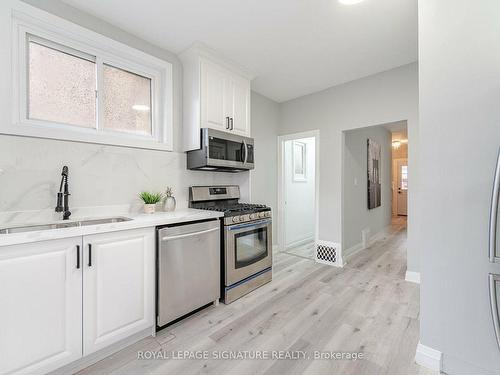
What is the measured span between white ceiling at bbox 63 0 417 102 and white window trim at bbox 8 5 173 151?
0.21 meters

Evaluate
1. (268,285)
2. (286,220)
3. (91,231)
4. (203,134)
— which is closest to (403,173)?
(286,220)

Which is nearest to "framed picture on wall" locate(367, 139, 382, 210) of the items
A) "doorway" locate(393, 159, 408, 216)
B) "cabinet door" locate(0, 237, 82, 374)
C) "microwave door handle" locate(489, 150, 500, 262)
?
"microwave door handle" locate(489, 150, 500, 262)

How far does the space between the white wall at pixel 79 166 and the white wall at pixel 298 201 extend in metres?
2.11

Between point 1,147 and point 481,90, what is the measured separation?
311cm

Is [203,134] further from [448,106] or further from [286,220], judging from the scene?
[286,220]

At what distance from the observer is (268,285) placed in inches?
106

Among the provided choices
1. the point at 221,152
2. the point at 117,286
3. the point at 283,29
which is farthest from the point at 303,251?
the point at 283,29

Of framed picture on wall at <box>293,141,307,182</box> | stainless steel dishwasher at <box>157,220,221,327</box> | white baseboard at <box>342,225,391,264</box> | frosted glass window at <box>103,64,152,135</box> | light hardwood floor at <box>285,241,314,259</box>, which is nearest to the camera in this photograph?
stainless steel dishwasher at <box>157,220,221,327</box>

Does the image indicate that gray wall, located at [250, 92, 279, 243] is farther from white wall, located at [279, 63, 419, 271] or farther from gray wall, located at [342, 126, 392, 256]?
gray wall, located at [342, 126, 392, 256]

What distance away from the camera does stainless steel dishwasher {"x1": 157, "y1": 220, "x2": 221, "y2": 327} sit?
1.82 m

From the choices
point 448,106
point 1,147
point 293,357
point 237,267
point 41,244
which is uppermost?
point 448,106

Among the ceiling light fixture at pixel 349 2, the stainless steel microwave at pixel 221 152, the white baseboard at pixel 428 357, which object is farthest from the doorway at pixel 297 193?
the white baseboard at pixel 428 357

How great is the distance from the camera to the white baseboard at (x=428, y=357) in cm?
143

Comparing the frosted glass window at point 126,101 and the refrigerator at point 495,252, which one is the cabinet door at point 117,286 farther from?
the refrigerator at point 495,252
